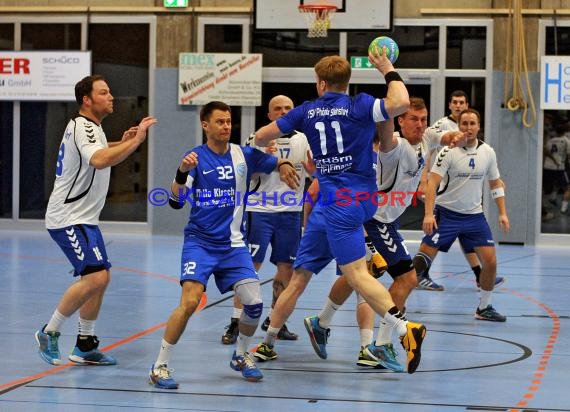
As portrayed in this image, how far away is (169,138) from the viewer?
18.4 meters

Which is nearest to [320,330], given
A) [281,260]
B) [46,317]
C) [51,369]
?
[281,260]

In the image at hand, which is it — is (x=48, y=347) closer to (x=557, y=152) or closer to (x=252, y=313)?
(x=252, y=313)

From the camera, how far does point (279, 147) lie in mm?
9172

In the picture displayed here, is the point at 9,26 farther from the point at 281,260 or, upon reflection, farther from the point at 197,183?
the point at 197,183

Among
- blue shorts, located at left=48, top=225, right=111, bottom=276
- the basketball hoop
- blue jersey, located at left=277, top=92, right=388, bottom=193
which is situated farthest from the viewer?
the basketball hoop

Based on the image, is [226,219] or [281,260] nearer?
[226,219]

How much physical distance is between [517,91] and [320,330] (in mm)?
10540

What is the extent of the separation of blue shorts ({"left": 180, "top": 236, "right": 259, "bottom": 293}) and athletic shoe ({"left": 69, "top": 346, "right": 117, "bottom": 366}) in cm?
100

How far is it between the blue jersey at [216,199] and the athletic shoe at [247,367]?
2.43 feet

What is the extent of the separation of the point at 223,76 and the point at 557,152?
5.64 metres

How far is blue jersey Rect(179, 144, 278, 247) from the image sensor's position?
7.04 m

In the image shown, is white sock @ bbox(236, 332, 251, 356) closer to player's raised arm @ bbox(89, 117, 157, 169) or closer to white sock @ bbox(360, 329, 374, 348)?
white sock @ bbox(360, 329, 374, 348)

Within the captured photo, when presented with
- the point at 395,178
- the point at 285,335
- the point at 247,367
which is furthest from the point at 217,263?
the point at 285,335

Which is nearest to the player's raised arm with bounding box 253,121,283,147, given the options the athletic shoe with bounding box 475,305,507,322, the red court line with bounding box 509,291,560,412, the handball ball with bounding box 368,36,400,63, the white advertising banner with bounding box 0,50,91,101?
the handball ball with bounding box 368,36,400,63
